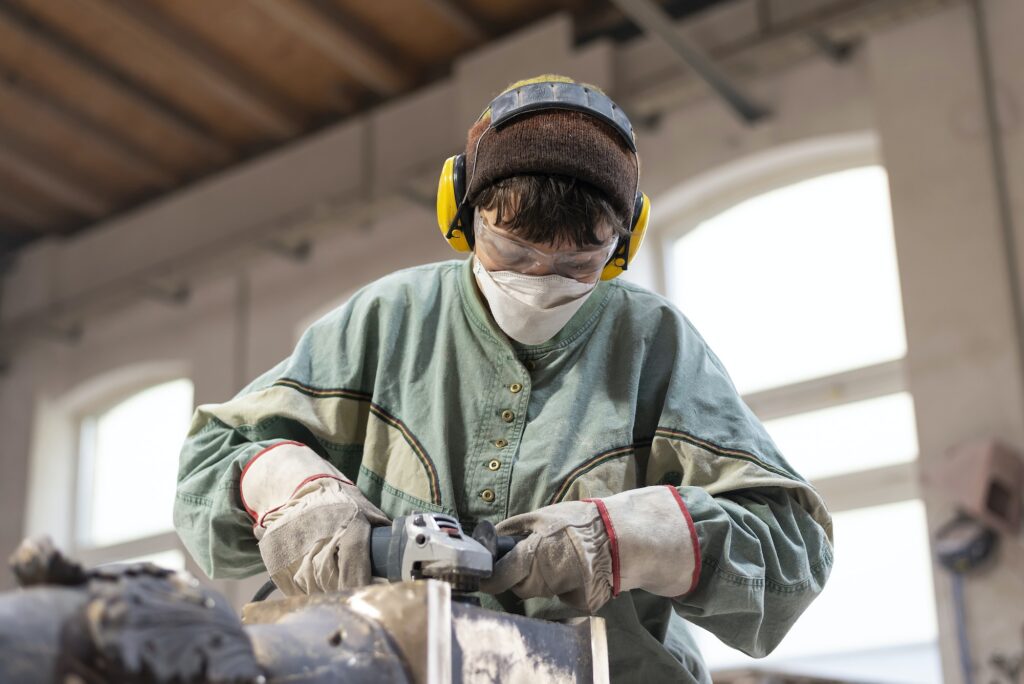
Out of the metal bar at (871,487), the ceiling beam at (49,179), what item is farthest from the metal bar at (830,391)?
the ceiling beam at (49,179)

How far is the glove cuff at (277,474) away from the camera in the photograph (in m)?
1.52

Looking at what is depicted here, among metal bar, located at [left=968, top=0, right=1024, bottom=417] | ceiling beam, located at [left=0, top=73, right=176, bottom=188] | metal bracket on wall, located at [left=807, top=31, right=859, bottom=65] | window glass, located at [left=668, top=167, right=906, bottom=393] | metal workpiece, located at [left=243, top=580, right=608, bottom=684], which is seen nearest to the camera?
metal workpiece, located at [left=243, top=580, right=608, bottom=684]

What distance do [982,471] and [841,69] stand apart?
1.98 meters

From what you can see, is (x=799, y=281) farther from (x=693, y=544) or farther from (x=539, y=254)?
(x=693, y=544)

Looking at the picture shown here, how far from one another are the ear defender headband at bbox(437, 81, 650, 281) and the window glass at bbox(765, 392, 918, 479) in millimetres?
4008

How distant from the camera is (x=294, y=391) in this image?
169cm

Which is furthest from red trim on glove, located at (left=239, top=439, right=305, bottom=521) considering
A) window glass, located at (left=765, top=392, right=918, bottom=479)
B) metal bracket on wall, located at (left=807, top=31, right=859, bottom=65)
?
metal bracket on wall, located at (left=807, top=31, right=859, bottom=65)

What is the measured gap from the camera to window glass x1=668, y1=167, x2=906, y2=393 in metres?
5.75

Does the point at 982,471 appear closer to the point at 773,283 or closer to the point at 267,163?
the point at 773,283

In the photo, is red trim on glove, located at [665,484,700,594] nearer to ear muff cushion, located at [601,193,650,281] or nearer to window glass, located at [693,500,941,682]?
ear muff cushion, located at [601,193,650,281]

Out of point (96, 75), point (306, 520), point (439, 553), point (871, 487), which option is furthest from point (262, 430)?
point (96, 75)

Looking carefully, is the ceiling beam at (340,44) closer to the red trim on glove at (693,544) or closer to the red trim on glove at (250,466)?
the red trim on glove at (250,466)

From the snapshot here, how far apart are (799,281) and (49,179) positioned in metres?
4.64

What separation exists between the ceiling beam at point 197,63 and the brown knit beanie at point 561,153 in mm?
5245
